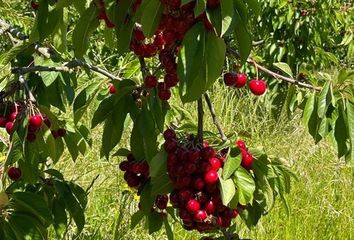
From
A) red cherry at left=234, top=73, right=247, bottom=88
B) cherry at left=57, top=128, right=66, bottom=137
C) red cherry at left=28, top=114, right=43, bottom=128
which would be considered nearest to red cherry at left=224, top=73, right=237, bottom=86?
red cherry at left=234, top=73, right=247, bottom=88

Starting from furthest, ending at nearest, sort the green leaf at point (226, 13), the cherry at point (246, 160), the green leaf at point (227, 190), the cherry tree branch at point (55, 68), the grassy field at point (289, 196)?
the grassy field at point (289, 196) → the cherry tree branch at point (55, 68) → the cherry at point (246, 160) → the green leaf at point (227, 190) → the green leaf at point (226, 13)

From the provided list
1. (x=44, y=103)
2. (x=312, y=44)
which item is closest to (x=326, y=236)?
(x=44, y=103)

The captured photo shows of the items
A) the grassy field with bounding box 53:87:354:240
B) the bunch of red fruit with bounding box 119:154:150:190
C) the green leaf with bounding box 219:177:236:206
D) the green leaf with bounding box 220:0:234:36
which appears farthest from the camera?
the grassy field with bounding box 53:87:354:240

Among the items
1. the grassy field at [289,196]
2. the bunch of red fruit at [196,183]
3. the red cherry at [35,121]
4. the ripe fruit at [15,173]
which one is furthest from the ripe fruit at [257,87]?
the grassy field at [289,196]

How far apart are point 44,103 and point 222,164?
70cm

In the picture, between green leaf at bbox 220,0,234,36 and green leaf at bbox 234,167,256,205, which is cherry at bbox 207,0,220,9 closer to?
green leaf at bbox 220,0,234,36

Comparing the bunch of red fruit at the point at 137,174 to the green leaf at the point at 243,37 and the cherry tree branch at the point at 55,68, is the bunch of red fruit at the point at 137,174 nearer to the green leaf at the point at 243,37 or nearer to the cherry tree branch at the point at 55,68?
the cherry tree branch at the point at 55,68

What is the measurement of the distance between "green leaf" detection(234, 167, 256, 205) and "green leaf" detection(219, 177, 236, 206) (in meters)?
0.03

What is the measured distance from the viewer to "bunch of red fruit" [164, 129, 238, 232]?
3.53ft

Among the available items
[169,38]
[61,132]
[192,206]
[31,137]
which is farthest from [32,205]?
[169,38]

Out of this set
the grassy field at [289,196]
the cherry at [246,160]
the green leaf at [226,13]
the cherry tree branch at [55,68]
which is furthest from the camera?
the grassy field at [289,196]

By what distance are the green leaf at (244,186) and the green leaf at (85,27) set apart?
0.38 meters

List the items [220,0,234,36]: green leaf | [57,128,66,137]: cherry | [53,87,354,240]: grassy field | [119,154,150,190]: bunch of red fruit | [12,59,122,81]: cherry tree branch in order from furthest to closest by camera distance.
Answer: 1. [53,87,354,240]: grassy field
2. [57,128,66,137]: cherry
3. [12,59,122,81]: cherry tree branch
4. [119,154,150,190]: bunch of red fruit
5. [220,0,234,36]: green leaf

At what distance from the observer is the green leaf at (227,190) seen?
1.05 m
